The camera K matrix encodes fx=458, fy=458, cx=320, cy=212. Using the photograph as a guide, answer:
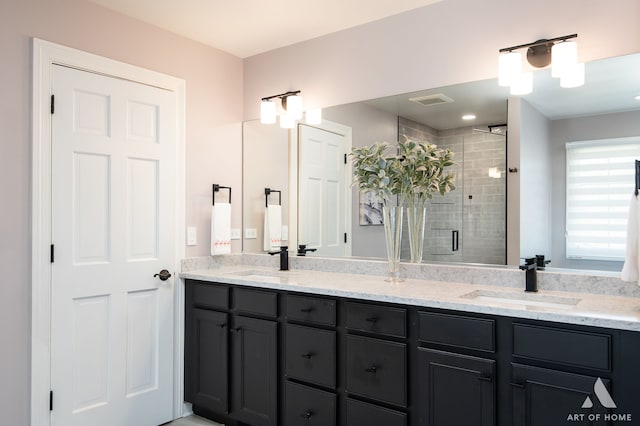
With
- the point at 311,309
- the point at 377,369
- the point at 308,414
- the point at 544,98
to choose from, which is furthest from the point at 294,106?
the point at 308,414

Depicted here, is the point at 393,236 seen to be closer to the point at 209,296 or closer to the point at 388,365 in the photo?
the point at 388,365

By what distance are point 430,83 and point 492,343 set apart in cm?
151

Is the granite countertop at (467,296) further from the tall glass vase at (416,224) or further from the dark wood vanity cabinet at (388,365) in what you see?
the tall glass vase at (416,224)

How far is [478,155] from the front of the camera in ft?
8.27

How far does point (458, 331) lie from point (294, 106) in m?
1.92

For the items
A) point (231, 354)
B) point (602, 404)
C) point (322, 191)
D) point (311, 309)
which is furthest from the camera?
point (322, 191)

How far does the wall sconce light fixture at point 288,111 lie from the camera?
3191 mm

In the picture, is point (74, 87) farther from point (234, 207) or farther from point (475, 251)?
point (475, 251)

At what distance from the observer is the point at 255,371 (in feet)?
8.69

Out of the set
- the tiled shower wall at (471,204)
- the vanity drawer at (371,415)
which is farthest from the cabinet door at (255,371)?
the tiled shower wall at (471,204)

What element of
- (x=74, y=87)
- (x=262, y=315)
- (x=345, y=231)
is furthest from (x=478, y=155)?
(x=74, y=87)

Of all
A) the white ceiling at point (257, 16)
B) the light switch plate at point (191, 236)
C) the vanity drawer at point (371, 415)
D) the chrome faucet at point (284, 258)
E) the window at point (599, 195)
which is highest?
the white ceiling at point (257, 16)

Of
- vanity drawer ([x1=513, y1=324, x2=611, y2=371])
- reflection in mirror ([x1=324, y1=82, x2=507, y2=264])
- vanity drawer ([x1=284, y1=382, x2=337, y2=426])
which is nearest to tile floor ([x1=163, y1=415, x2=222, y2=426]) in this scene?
vanity drawer ([x1=284, y1=382, x2=337, y2=426])

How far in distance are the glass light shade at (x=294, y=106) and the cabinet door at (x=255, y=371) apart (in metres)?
1.43
